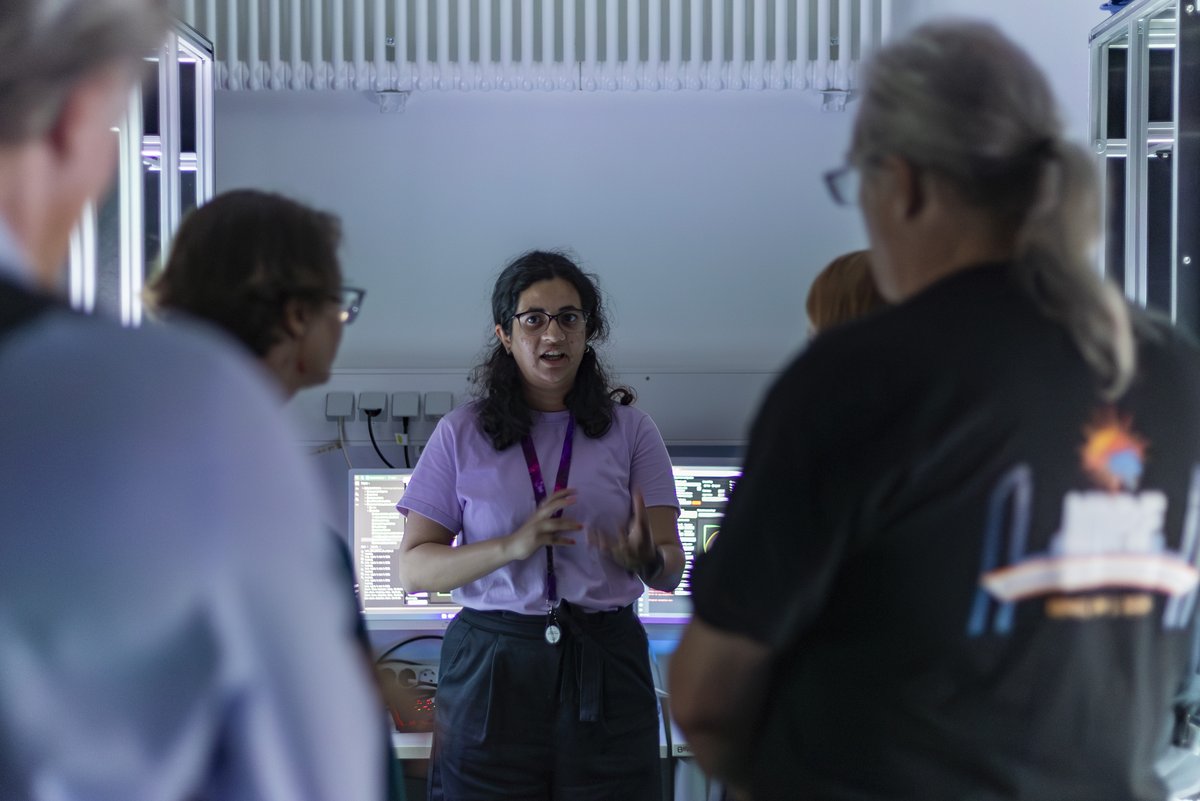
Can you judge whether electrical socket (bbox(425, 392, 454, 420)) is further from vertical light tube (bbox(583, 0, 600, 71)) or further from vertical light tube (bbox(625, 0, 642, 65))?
vertical light tube (bbox(625, 0, 642, 65))

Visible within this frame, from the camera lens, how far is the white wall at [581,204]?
374 cm

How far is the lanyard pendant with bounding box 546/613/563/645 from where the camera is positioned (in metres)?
2.22

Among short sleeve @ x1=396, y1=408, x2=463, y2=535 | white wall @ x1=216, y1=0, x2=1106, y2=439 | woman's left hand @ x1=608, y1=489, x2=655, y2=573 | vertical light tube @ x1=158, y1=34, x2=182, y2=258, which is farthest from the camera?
white wall @ x1=216, y1=0, x2=1106, y2=439

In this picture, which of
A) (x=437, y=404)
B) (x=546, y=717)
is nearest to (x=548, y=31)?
(x=437, y=404)

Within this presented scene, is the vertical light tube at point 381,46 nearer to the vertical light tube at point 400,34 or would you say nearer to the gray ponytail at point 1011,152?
the vertical light tube at point 400,34

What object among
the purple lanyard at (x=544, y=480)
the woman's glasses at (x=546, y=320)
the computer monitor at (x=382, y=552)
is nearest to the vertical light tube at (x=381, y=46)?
the computer monitor at (x=382, y=552)

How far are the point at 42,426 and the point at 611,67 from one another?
324 centimetres

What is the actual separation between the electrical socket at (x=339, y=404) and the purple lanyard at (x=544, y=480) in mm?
1363

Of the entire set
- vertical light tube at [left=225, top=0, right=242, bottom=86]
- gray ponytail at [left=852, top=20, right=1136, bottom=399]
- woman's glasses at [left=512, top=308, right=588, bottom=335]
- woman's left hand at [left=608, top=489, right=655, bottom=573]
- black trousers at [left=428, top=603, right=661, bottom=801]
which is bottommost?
black trousers at [left=428, top=603, right=661, bottom=801]

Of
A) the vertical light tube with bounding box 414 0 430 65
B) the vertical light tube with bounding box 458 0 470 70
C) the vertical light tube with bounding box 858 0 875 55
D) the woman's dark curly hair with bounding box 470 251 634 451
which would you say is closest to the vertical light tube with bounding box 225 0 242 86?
the vertical light tube with bounding box 414 0 430 65

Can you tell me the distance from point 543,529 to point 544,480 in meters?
0.21

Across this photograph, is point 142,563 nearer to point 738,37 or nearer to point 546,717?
point 546,717

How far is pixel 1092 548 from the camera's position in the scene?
3.06 feet

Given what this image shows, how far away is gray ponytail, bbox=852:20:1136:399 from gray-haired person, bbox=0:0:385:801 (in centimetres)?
66
